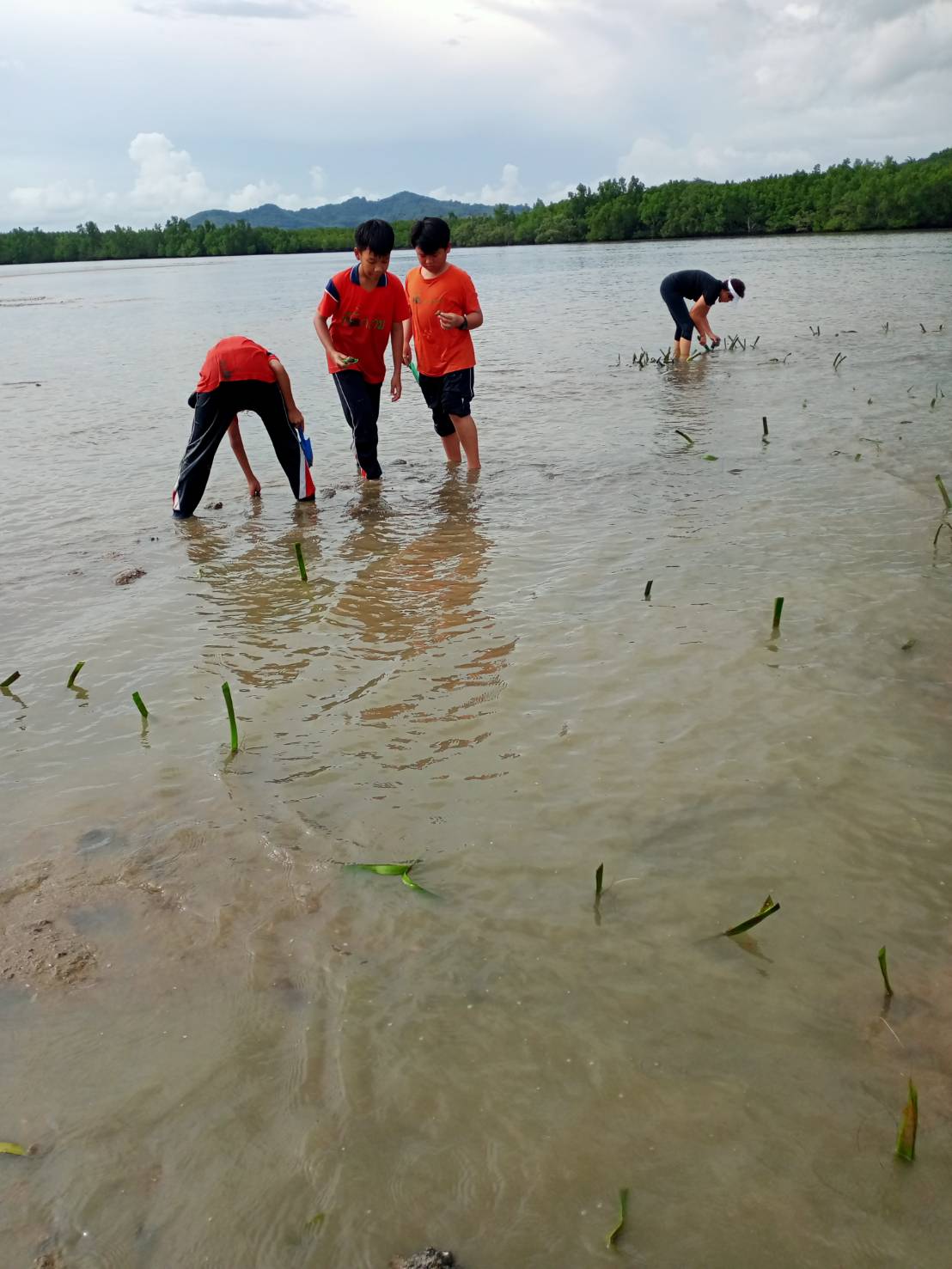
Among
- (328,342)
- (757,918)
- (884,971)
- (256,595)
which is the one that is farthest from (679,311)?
(884,971)

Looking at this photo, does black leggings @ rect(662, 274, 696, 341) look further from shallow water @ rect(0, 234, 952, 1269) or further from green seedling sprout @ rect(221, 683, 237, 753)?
green seedling sprout @ rect(221, 683, 237, 753)

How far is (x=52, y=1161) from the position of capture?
1924mm

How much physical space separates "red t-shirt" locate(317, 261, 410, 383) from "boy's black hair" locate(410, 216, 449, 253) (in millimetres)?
347

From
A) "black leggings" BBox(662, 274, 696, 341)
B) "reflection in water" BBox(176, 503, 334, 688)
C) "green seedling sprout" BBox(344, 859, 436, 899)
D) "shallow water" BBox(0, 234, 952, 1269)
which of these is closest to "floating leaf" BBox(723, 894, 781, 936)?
"shallow water" BBox(0, 234, 952, 1269)

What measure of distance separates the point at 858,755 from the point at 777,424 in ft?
20.9

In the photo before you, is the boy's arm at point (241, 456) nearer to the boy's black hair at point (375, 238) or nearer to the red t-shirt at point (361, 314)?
the red t-shirt at point (361, 314)

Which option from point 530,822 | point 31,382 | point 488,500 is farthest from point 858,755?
point 31,382

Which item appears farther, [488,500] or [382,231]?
[488,500]

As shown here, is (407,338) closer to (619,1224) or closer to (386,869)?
(386,869)

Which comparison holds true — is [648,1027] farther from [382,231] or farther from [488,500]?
[382,231]

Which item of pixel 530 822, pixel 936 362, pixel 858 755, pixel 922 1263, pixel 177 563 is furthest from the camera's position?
pixel 936 362

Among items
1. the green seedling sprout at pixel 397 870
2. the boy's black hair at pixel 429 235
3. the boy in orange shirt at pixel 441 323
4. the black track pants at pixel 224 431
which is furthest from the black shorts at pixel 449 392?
the green seedling sprout at pixel 397 870

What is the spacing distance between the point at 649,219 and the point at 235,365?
86399mm

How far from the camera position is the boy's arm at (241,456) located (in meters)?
7.29
